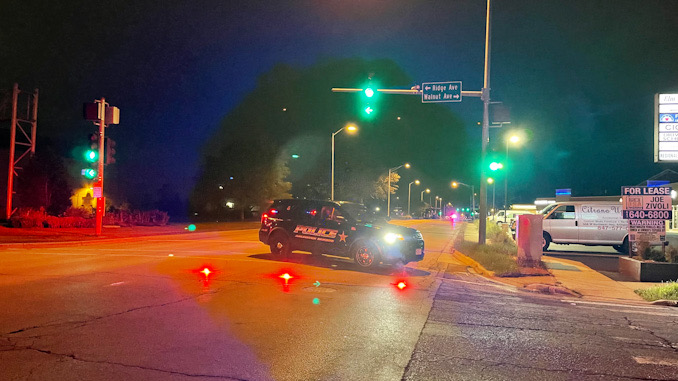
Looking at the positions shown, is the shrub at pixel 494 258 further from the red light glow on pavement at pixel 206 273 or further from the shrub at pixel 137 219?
the shrub at pixel 137 219

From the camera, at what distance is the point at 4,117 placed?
28.3m

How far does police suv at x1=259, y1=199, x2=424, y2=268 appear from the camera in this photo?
1284 centimetres

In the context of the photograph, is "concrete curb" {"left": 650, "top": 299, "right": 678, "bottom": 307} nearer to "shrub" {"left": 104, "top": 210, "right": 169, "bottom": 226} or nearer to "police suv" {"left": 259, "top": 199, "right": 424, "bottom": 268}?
"police suv" {"left": 259, "top": 199, "right": 424, "bottom": 268}

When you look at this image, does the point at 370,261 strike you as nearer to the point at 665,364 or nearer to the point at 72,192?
the point at 665,364

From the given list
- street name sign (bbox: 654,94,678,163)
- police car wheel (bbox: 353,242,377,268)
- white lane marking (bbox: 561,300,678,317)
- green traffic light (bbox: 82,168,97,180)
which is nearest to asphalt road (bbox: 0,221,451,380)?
police car wheel (bbox: 353,242,377,268)

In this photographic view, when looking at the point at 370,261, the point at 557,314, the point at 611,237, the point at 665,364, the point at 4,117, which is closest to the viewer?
the point at 665,364

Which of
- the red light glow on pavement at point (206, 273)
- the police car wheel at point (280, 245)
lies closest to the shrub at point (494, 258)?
the police car wheel at point (280, 245)

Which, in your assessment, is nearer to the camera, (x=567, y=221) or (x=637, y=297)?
(x=637, y=297)

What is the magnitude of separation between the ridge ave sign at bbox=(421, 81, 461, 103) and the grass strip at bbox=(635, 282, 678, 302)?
841 centimetres

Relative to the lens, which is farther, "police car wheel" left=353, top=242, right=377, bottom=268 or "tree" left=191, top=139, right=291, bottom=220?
"tree" left=191, top=139, right=291, bottom=220

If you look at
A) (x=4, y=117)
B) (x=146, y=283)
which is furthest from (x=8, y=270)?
(x=4, y=117)

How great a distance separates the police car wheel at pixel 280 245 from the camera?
569 inches

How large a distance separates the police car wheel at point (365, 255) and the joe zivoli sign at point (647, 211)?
7.23m

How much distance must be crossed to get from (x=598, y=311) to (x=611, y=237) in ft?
41.4
